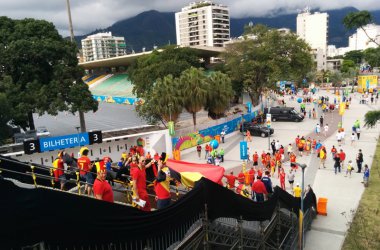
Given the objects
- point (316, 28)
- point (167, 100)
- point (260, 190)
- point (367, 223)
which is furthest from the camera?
point (316, 28)

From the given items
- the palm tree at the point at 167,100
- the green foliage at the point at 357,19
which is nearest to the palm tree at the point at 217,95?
the palm tree at the point at 167,100

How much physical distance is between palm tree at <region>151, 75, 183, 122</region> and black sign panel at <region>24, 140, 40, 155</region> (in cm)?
1242

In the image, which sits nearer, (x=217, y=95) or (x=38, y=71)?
(x=38, y=71)

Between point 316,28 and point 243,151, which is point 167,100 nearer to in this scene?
point 243,151

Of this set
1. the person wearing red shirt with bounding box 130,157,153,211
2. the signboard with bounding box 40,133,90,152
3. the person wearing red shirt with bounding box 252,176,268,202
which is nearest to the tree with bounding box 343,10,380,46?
the person wearing red shirt with bounding box 252,176,268,202

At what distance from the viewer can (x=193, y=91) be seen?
32125 millimetres

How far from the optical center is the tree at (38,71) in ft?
88.7

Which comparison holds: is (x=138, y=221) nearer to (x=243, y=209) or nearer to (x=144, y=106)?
(x=243, y=209)

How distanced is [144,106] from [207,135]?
6710mm

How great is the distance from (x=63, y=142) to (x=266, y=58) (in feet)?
99.5

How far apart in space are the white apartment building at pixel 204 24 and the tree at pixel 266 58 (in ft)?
303

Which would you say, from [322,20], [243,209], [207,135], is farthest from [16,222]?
[322,20]

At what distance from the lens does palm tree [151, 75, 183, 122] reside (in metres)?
30.6

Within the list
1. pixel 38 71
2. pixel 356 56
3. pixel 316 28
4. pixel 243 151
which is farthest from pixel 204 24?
pixel 243 151
